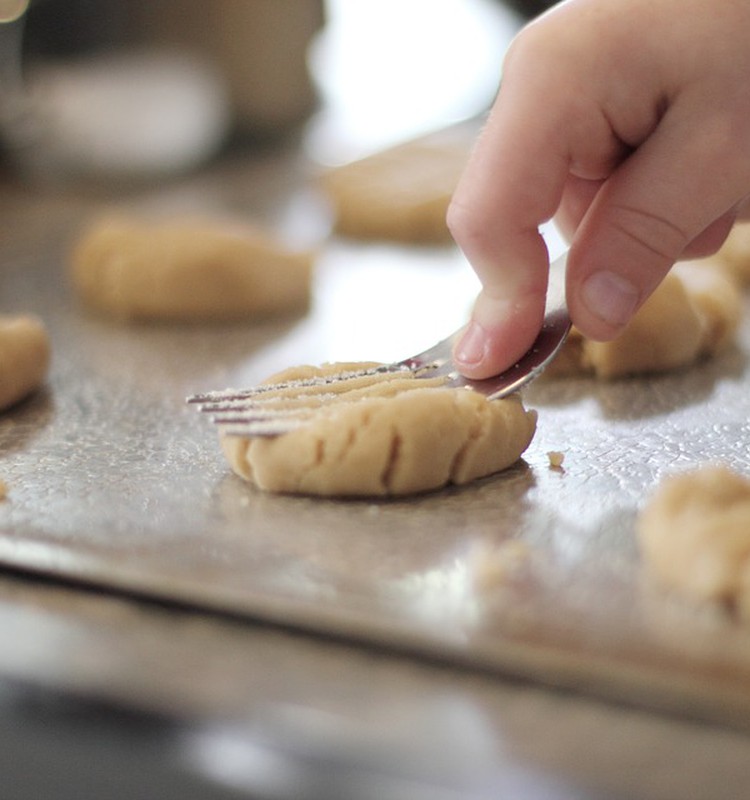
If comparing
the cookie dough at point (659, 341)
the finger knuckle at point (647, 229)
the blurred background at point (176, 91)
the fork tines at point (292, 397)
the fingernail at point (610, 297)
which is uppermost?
the finger knuckle at point (647, 229)

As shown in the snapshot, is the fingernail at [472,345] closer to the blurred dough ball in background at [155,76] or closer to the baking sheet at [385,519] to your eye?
the baking sheet at [385,519]

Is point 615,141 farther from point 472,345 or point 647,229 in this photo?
point 472,345

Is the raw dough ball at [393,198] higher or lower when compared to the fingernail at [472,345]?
lower

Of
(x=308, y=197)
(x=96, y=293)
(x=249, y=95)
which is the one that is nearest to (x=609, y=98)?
(x=96, y=293)

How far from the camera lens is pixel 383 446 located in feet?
3.17

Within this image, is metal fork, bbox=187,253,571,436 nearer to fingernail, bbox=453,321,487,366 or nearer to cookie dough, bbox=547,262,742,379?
fingernail, bbox=453,321,487,366

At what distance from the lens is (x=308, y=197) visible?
2473 mm

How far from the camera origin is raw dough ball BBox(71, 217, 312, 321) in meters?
1.67

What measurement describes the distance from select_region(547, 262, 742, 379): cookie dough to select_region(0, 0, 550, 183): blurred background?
145 centimetres

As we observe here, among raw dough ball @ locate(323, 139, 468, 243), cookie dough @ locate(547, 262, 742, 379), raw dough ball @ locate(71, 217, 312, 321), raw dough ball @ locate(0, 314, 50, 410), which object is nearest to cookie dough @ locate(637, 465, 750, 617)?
cookie dough @ locate(547, 262, 742, 379)

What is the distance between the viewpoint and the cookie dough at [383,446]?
967 millimetres

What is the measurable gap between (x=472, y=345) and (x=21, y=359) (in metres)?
0.54

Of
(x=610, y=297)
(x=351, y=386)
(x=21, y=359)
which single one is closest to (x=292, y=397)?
(x=351, y=386)

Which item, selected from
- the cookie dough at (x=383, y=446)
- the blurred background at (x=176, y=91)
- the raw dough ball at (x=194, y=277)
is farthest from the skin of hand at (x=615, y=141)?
the blurred background at (x=176, y=91)
